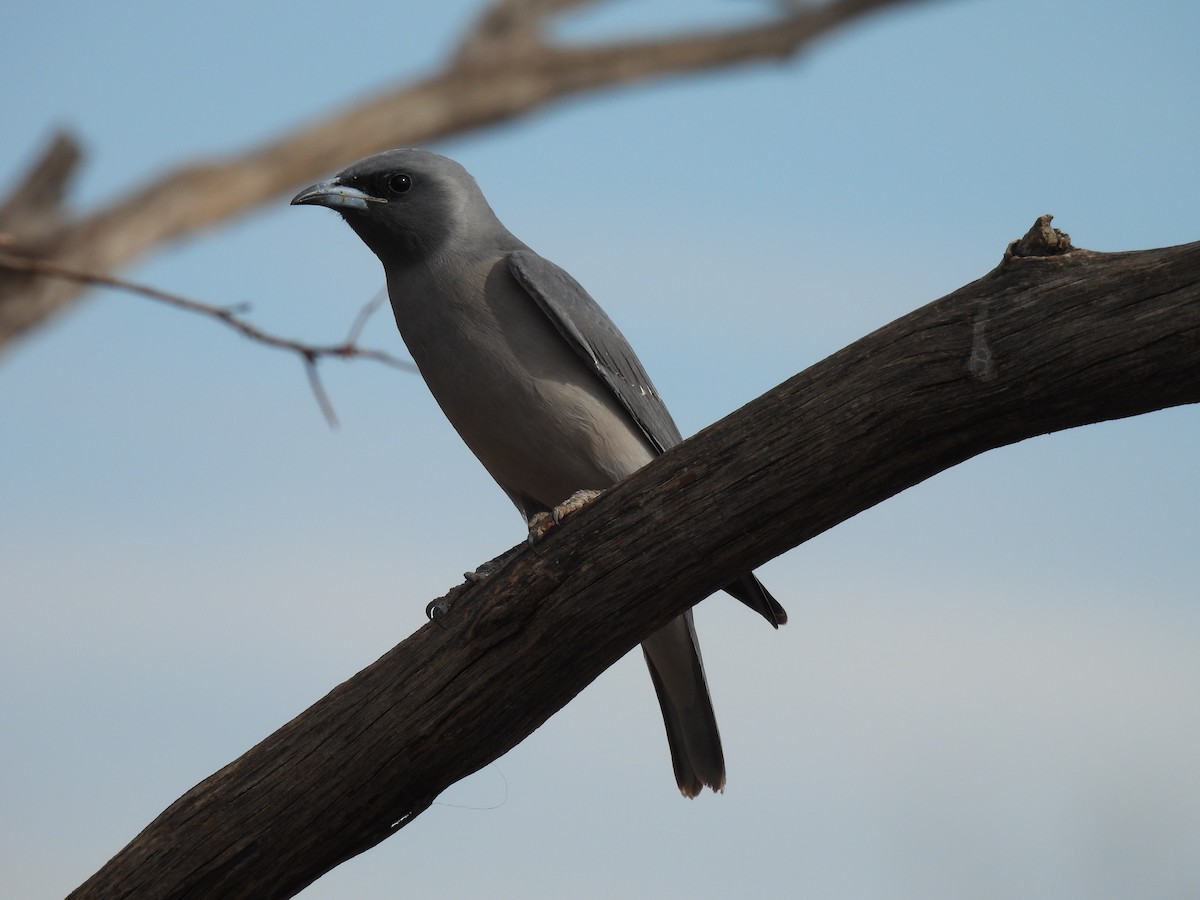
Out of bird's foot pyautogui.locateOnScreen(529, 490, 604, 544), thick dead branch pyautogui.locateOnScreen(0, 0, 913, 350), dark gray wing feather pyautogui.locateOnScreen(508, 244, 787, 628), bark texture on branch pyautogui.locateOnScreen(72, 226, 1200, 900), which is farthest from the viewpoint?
thick dead branch pyautogui.locateOnScreen(0, 0, 913, 350)

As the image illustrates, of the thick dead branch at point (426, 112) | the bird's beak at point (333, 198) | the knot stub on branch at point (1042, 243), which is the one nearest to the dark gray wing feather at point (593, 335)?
the bird's beak at point (333, 198)

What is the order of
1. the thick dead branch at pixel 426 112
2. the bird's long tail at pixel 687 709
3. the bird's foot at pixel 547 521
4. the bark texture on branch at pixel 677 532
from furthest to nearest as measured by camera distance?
the thick dead branch at pixel 426 112 → the bird's long tail at pixel 687 709 → the bird's foot at pixel 547 521 → the bark texture on branch at pixel 677 532

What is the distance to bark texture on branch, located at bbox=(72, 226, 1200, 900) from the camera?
2873 mm

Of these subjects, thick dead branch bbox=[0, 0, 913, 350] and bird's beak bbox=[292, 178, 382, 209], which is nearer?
bird's beak bbox=[292, 178, 382, 209]

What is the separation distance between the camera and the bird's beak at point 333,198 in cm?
464

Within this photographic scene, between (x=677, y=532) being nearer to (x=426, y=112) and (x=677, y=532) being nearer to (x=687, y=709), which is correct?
(x=687, y=709)

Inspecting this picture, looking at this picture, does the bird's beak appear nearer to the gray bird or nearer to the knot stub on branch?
the gray bird

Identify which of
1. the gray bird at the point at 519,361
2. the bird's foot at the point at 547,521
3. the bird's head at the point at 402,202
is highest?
the bird's head at the point at 402,202

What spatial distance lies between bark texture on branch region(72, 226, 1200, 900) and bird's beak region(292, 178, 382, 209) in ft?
5.74

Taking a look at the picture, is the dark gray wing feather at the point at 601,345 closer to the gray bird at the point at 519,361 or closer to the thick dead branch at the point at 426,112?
the gray bird at the point at 519,361

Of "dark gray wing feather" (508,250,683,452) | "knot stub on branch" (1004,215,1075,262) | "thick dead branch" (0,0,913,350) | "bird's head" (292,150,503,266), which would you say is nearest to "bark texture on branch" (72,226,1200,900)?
"knot stub on branch" (1004,215,1075,262)

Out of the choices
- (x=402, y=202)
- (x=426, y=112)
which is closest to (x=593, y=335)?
(x=402, y=202)

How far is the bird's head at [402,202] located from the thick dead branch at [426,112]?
372 centimetres

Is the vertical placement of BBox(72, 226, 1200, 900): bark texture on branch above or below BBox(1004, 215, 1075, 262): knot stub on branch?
below
